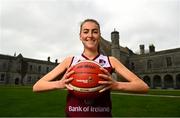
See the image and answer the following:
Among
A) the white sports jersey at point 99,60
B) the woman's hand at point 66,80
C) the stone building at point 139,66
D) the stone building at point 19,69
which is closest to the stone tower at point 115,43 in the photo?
the stone building at point 139,66

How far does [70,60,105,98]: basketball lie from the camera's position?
2648 millimetres

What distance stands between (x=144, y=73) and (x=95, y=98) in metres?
57.9

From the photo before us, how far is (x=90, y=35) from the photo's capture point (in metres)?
2.92

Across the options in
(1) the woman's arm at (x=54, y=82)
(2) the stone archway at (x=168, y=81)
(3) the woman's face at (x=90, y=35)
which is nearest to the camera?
(1) the woman's arm at (x=54, y=82)

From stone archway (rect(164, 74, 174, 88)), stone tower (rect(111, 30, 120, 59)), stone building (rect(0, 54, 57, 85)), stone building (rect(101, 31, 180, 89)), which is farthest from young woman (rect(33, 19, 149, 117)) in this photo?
stone building (rect(0, 54, 57, 85))

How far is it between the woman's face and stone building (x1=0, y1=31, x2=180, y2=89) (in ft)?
167

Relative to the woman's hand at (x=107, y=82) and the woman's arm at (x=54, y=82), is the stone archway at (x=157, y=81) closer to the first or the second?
the woman's arm at (x=54, y=82)

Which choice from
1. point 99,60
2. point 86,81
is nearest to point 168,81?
point 99,60

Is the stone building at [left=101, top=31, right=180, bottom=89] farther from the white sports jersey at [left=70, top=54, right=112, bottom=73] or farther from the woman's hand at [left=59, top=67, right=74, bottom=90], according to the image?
the woman's hand at [left=59, top=67, right=74, bottom=90]

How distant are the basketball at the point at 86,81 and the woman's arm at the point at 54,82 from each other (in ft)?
0.32

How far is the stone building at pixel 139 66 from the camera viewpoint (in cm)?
5284

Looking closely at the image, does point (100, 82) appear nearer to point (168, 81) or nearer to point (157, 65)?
point (168, 81)

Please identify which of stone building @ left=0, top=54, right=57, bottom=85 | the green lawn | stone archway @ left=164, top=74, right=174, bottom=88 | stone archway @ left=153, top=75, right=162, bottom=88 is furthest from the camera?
stone building @ left=0, top=54, right=57, bottom=85

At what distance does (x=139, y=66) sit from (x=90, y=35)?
60.0m
